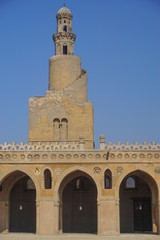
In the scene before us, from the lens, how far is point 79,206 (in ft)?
105

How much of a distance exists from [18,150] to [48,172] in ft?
7.38

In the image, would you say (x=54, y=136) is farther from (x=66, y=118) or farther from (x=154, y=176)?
(x=154, y=176)

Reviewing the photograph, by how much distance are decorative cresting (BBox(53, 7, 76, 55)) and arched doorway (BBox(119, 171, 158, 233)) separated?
39.6ft

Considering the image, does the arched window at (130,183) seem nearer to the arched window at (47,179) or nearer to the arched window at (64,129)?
the arched window at (47,179)

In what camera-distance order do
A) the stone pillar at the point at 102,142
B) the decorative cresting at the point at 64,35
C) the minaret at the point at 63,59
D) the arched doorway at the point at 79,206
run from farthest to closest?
the decorative cresting at the point at 64,35 → the minaret at the point at 63,59 → the arched doorway at the point at 79,206 → the stone pillar at the point at 102,142

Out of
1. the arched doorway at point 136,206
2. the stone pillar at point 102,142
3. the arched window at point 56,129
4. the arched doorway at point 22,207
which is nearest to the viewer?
the stone pillar at point 102,142

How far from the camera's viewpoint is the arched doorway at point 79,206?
31.8m

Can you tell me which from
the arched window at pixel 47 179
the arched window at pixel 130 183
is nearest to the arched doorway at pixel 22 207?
the arched window at pixel 47 179

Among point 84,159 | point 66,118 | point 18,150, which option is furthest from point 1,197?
point 66,118

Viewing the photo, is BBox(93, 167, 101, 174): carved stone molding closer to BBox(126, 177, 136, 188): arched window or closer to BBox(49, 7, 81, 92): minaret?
BBox(126, 177, 136, 188): arched window

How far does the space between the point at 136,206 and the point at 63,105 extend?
9454mm

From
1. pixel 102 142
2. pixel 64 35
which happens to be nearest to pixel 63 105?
pixel 64 35

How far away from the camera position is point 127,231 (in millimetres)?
31078

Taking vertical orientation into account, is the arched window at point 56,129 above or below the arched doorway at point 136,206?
above
